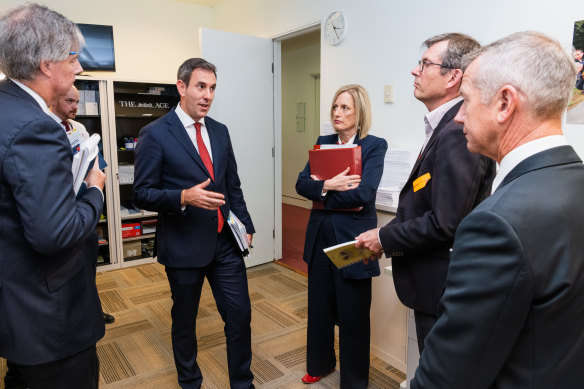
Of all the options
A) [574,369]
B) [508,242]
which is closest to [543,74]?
[508,242]

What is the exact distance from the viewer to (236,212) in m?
2.22

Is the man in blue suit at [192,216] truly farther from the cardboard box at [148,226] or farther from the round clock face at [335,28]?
the cardboard box at [148,226]

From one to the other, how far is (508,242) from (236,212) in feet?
5.56

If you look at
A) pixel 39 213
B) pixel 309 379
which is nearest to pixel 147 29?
pixel 309 379

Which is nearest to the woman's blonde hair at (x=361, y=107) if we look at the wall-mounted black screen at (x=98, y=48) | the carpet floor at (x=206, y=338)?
the carpet floor at (x=206, y=338)

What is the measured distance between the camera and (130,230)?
4301mm

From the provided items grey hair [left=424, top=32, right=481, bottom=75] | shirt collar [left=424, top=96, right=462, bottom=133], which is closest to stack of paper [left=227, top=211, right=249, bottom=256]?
shirt collar [left=424, top=96, right=462, bottom=133]

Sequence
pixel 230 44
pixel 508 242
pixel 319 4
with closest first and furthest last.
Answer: pixel 508 242, pixel 319 4, pixel 230 44

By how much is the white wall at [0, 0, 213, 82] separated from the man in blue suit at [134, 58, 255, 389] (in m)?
3.01

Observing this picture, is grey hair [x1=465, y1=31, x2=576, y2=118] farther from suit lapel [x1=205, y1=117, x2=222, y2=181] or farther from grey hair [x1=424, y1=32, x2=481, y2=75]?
suit lapel [x1=205, y1=117, x2=222, y2=181]

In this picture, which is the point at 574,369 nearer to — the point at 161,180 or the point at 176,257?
the point at 176,257

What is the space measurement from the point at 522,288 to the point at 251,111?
3.58 metres

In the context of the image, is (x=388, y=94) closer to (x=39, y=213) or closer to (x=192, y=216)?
(x=192, y=216)

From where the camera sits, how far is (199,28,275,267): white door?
376 cm
